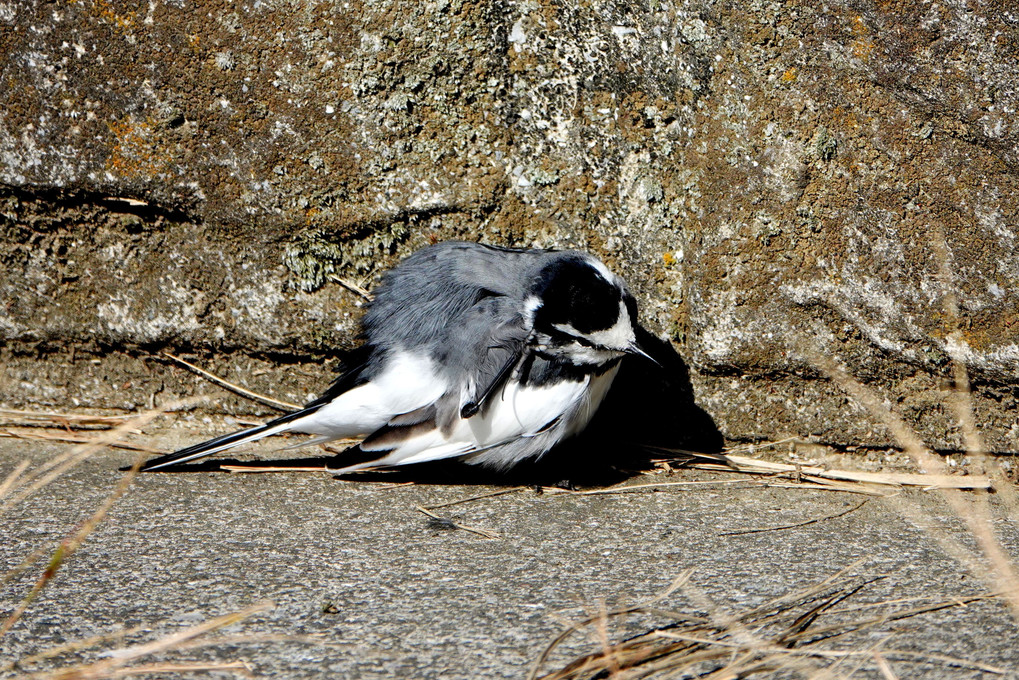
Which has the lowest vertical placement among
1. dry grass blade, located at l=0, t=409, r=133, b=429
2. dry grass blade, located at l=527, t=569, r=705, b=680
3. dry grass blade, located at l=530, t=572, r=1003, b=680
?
dry grass blade, located at l=530, t=572, r=1003, b=680

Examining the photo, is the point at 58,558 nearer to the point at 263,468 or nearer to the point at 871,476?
the point at 263,468

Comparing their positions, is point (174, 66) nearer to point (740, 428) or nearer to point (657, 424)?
point (657, 424)

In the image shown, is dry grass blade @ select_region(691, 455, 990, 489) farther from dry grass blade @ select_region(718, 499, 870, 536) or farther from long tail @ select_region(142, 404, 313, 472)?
long tail @ select_region(142, 404, 313, 472)

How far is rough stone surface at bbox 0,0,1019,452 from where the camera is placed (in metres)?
2.48

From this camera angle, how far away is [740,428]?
107 inches

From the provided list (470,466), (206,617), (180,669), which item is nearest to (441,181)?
(470,466)

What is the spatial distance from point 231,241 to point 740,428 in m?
1.53

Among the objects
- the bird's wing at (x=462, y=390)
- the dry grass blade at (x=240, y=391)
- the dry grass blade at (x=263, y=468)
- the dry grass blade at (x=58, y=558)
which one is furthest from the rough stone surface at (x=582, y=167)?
the dry grass blade at (x=58, y=558)

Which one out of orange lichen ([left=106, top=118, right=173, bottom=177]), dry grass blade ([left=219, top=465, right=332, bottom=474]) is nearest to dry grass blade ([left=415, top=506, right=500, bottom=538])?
dry grass blade ([left=219, top=465, right=332, bottom=474])

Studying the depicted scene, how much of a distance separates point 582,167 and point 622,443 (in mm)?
818

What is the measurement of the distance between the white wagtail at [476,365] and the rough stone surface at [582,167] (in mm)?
191

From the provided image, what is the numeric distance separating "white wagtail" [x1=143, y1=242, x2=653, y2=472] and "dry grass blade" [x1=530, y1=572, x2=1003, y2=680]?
35.3 inches

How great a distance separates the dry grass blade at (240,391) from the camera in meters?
2.90

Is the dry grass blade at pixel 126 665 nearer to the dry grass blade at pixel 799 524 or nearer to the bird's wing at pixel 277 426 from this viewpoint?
the bird's wing at pixel 277 426
